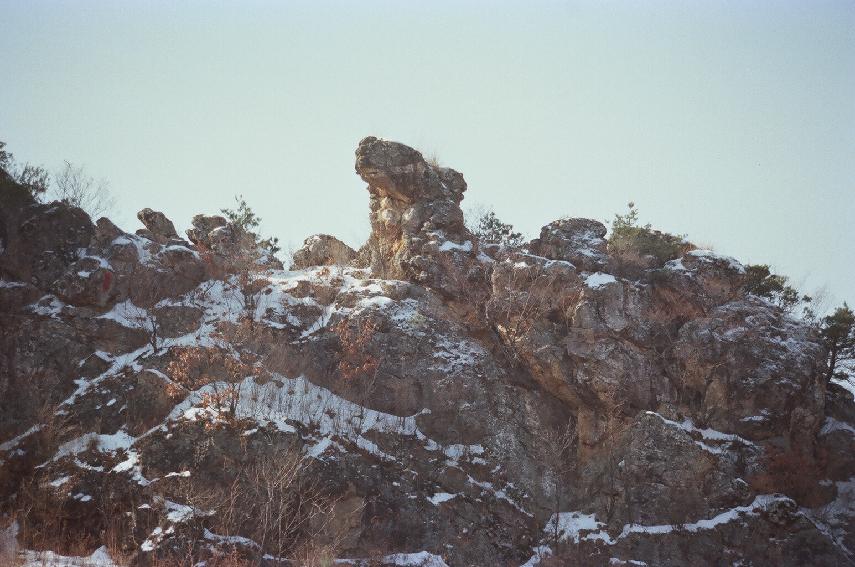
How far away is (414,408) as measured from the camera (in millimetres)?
25250

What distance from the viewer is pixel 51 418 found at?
21906 millimetres

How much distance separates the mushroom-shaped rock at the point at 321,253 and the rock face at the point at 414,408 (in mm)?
3252

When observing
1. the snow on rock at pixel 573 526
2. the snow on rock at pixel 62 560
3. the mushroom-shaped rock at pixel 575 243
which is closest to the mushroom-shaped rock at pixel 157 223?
the snow on rock at pixel 62 560

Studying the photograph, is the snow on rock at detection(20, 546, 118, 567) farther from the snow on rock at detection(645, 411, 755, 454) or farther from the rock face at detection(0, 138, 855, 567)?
the snow on rock at detection(645, 411, 755, 454)

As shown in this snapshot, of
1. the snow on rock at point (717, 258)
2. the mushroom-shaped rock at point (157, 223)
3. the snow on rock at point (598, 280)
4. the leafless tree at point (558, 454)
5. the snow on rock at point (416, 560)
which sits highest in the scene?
the snow on rock at point (717, 258)

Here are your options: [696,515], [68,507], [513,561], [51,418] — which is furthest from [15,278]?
[696,515]

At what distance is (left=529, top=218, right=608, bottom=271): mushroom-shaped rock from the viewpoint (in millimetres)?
29641

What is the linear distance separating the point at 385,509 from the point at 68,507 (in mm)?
10640

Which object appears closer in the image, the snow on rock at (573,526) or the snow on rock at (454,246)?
the snow on rock at (573,526)

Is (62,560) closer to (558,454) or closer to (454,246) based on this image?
(558,454)

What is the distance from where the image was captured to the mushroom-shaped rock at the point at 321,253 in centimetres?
3368

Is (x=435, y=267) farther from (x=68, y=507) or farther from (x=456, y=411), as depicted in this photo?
(x=68, y=507)

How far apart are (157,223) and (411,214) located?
13.8 m

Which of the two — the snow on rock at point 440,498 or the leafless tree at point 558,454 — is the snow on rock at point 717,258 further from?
the snow on rock at point 440,498
